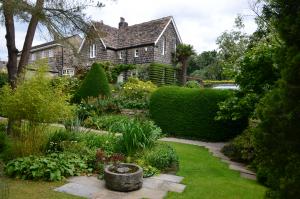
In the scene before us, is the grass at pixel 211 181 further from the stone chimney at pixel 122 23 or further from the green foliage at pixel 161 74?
the stone chimney at pixel 122 23

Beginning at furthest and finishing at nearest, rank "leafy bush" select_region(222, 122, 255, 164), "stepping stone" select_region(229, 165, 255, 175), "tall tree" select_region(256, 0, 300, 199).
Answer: "leafy bush" select_region(222, 122, 255, 164) → "stepping stone" select_region(229, 165, 255, 175) → "tall tree" select_region(256, 0, 300, 199)

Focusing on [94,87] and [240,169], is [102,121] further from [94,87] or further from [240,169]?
[240,169]

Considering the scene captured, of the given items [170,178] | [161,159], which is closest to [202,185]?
[170,178]

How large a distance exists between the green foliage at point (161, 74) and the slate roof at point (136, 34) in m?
2.79

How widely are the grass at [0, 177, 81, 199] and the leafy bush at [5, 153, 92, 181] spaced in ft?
0.61

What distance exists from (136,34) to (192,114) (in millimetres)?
21681

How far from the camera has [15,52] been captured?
36.6 ft

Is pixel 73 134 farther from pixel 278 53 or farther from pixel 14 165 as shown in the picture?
pixel 278 53

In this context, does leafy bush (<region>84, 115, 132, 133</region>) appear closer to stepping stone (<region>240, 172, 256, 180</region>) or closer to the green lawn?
the green lawn

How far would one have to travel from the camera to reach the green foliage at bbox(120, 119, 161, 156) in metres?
8.30

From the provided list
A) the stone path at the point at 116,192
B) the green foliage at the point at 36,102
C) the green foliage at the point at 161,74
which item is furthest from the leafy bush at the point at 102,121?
the green foliage at the point at 161,74

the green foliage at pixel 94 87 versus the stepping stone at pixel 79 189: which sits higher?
the green foliage at pixel 94 87

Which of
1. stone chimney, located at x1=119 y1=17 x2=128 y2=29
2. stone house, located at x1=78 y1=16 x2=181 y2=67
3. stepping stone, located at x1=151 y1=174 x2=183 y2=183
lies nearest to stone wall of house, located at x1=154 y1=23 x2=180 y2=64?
stone house, located at x1=78 y1=16 x2=181 y2=67

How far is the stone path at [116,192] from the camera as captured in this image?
19.4 ft
